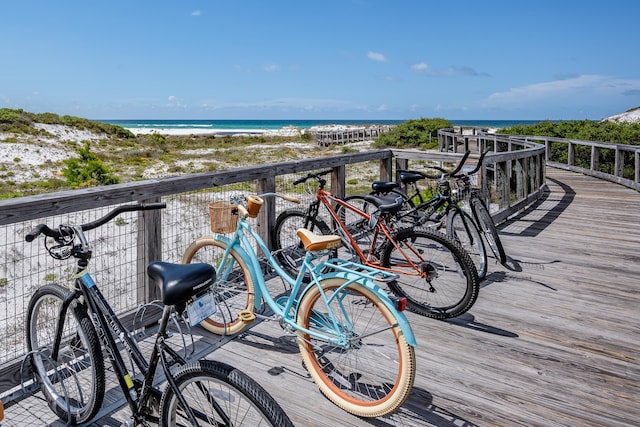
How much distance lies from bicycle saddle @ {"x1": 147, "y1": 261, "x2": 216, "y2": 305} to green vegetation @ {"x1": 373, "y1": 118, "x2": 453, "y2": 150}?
30.5 m

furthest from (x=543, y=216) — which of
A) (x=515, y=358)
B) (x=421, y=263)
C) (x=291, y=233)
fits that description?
(x=515, y=358)

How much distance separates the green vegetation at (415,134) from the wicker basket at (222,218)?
95.0ft

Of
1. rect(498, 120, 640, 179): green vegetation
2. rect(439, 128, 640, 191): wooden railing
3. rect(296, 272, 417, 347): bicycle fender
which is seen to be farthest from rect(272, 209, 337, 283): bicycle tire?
rect(498, 120, 640, 179): green vegetation

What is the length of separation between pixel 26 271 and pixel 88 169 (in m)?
10.6

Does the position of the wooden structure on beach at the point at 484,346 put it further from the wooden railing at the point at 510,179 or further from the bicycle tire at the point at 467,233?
the wooden railing at the point at 510,179

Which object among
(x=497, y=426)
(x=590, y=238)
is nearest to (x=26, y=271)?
(x=497, y=426)

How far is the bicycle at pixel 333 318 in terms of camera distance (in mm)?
2525

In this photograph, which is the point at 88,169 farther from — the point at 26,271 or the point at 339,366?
the point at 339,366

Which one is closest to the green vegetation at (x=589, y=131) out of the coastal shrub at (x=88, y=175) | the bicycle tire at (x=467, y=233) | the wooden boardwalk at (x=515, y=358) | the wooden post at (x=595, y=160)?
the wooden post at (x=595, y=160)

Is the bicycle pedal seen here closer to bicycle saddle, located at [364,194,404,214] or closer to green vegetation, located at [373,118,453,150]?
bicycle saddle, located at [364,194,404,214]

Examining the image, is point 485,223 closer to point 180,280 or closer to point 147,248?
point 147,248

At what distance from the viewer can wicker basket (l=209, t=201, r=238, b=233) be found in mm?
3490

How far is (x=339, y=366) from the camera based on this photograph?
122 inches

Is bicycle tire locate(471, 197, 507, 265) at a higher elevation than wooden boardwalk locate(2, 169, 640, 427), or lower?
higher
